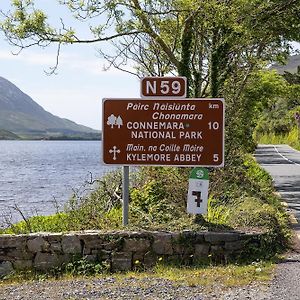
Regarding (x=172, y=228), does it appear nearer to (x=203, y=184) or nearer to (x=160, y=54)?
(x=203, y=184)

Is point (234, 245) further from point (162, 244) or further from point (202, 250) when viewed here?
point (162, 244)

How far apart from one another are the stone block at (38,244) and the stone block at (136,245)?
1169 millimetres

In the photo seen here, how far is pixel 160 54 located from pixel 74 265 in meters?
13.7

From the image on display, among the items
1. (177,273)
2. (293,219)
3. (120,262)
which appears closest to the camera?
(177,273)

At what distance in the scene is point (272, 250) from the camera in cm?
961

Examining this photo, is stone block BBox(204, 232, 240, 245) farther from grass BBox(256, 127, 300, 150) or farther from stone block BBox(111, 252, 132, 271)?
grass BBox(256, 127, 300, 150)

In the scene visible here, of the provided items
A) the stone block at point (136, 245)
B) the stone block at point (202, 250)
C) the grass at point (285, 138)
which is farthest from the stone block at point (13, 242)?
the grass at point (285, 138)

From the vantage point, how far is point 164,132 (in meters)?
10.4

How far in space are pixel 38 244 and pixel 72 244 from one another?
1.68ft

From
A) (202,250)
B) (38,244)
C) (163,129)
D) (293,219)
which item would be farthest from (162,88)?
(293,219)

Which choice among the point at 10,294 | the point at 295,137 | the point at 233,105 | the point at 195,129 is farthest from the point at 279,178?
the point at 295,137

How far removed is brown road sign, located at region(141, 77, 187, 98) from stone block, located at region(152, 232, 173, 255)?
2.36 meters

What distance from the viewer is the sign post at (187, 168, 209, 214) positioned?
10109 millimetres

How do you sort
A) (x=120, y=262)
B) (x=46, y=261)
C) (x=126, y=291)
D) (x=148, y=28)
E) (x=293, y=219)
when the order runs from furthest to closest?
1. (x=148, y=28)
2. (x=293, y=219)
3. (x=46, y=261)
4. (x=120, y=262)
5. (x=126, y=291)
